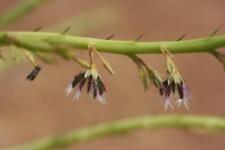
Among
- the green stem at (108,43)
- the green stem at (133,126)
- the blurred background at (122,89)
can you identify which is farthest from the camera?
the blurred background at (122,89)

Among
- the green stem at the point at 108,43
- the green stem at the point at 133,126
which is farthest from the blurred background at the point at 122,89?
the green stem at the point at 108,43

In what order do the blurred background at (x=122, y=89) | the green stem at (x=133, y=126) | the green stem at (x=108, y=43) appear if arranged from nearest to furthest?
1. the green stem at (x=108, y=43)
2. the green stem at (x=133, y=126)
3. the blurred background at (x=122, y=89)

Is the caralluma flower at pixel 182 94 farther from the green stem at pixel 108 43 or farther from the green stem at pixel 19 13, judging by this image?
the green stem at pixel 19 13

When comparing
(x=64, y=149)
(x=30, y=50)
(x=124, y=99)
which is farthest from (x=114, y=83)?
(x=30, y=50)

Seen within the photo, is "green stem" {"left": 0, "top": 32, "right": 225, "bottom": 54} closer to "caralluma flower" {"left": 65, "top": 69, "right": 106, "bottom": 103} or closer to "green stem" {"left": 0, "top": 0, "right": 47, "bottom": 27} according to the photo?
"caralluma flower" {"left": 65, "top": 69, "right": 106, "bottom": 103}

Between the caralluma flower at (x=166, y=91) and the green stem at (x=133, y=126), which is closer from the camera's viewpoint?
the caralluma flower at (x=166, y=91)

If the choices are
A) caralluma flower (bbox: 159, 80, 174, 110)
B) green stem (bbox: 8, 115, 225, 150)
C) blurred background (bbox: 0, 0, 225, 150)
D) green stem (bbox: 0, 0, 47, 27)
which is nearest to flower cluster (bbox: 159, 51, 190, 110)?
caralluma flower (bbox: 159, 80, 174, 110)

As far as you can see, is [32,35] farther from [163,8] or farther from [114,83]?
[163,8]

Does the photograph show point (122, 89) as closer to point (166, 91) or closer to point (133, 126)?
point (133, 126)

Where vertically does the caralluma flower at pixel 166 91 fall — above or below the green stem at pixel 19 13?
below
